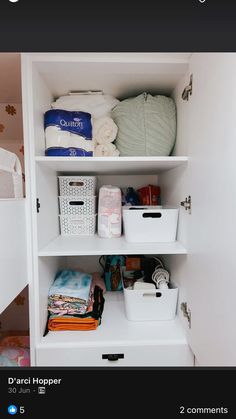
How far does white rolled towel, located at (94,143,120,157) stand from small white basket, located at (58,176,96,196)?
160 mm

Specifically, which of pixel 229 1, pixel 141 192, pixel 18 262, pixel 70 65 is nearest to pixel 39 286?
pixel 18 262

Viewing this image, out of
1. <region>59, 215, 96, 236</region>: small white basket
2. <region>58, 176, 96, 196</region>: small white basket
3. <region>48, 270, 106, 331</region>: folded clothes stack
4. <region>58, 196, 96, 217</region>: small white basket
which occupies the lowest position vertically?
<region>48, 270, 106, 331</region>: folded clothes stack

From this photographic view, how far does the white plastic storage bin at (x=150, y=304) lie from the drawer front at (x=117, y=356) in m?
0.13

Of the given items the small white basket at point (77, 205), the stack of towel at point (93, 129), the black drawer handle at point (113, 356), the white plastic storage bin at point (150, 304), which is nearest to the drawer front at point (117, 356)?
the black drawer handle at point (113, 356)

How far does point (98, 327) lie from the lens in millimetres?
857

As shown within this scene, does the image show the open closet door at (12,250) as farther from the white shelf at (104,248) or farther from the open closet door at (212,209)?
the open closet door at (212,209)

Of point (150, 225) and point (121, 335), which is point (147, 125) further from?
point (121, 335)

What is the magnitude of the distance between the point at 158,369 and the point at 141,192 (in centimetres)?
79

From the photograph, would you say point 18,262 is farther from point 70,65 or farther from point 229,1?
point 229,1

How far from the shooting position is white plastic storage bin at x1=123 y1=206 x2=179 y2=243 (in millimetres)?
887

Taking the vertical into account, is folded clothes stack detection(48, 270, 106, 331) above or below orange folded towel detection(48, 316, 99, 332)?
above

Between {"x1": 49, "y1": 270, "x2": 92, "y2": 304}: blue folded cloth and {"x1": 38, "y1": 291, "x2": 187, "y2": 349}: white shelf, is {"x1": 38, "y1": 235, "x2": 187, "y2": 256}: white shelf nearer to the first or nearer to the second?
{"x1": 49, "y1": 270, "x2": 92, "y2": 304}: blue folded cloth

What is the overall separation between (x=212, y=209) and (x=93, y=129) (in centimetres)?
59

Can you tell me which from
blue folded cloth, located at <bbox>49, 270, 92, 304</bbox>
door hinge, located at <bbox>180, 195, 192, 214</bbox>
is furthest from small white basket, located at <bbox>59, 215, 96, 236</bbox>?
door hinge, located at <bbox>180, 195, 192, 214</bbox>
